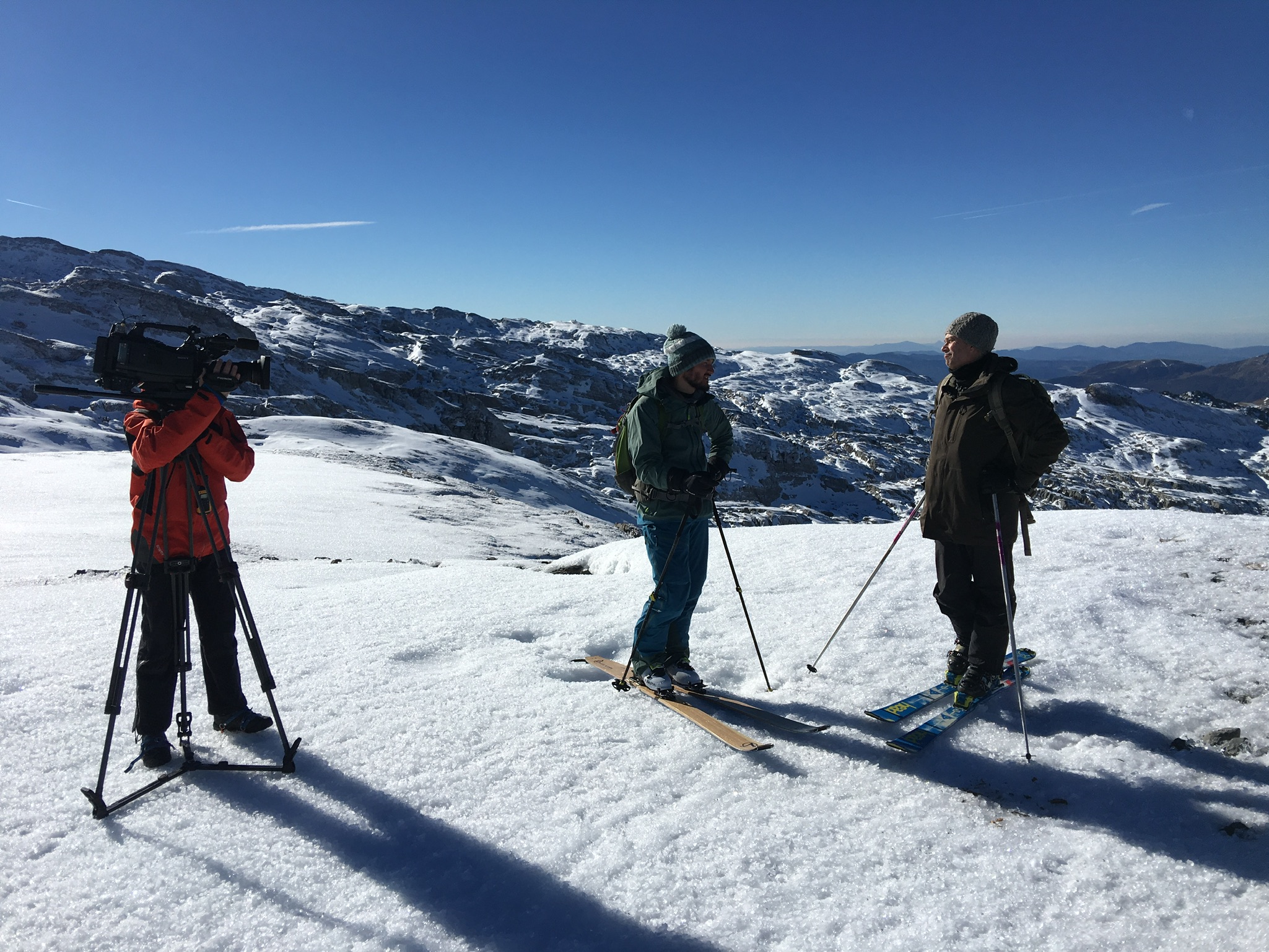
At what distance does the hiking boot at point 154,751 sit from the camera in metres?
3.95

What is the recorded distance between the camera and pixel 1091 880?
317cm

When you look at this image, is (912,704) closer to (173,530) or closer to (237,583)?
(237,583)

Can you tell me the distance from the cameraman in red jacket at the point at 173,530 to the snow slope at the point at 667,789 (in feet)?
1.61

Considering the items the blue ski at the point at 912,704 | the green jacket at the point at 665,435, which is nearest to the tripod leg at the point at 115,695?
the green jacket at the point at 665,435

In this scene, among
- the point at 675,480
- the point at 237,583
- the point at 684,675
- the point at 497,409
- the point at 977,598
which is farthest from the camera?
the point at 497,409

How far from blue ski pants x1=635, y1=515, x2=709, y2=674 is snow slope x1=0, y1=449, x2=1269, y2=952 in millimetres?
445

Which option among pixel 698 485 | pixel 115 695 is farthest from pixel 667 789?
pixel 115 695

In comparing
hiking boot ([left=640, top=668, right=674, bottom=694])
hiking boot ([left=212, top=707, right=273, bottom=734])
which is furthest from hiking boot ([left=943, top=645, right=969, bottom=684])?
hiking boot ([left=212, top=707, right=273, bottom=734])

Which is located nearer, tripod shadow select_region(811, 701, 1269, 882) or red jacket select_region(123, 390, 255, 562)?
tripod shadow select_region(811, 701, 1269, 882)

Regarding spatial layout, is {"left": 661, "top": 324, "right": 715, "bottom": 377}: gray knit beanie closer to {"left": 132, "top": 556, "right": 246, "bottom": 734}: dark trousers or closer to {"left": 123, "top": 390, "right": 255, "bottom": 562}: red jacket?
{"left": 123, "top": 390, "right": 255, "bottom": 562}: red jacket

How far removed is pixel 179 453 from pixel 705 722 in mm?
3921

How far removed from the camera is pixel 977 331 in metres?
4.79

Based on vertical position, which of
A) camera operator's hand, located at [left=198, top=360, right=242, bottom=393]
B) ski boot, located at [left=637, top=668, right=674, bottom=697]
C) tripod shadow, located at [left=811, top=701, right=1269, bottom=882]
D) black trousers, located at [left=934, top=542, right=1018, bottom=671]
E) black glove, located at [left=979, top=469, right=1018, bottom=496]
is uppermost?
camera operator's hand, located at [left=198, top=360, right=242, bottom=393]

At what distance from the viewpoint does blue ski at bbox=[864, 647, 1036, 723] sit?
4.79 m
